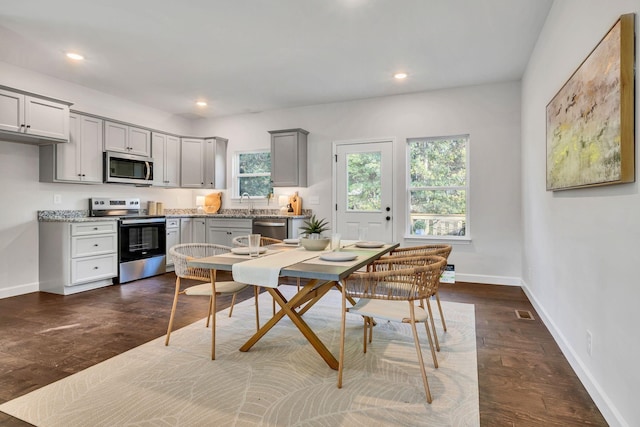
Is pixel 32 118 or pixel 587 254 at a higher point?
pixel 32 118

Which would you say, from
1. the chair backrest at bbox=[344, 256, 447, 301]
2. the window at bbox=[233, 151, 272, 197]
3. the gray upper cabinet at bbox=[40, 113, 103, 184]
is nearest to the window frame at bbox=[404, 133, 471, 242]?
the window at bbox=[233, 151, 272, 197]

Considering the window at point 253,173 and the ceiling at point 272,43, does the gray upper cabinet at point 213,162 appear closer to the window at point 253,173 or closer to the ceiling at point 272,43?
the window at point 253,173

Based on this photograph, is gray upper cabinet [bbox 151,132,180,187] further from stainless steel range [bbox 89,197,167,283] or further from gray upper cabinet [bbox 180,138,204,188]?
stainless steel range [bbox 89,197,167,283]

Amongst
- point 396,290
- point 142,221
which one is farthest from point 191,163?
point 396,290

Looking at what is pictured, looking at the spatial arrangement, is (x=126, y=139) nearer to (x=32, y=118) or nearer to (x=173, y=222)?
(x=32, y=118)

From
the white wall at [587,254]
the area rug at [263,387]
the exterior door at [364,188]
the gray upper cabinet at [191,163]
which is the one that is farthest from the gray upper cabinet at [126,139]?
the white wall at [587,254]

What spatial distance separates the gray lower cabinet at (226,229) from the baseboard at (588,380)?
3.97 m

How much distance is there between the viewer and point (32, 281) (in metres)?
4.26

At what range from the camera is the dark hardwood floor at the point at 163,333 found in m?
1.82

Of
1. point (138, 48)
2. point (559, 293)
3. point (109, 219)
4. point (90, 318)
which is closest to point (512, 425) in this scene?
point (559, 293)

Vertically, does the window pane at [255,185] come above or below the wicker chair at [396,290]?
above

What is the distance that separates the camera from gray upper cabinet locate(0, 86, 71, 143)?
141 inches

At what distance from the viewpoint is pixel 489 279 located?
4586 millimetres

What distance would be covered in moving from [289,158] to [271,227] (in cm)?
110
